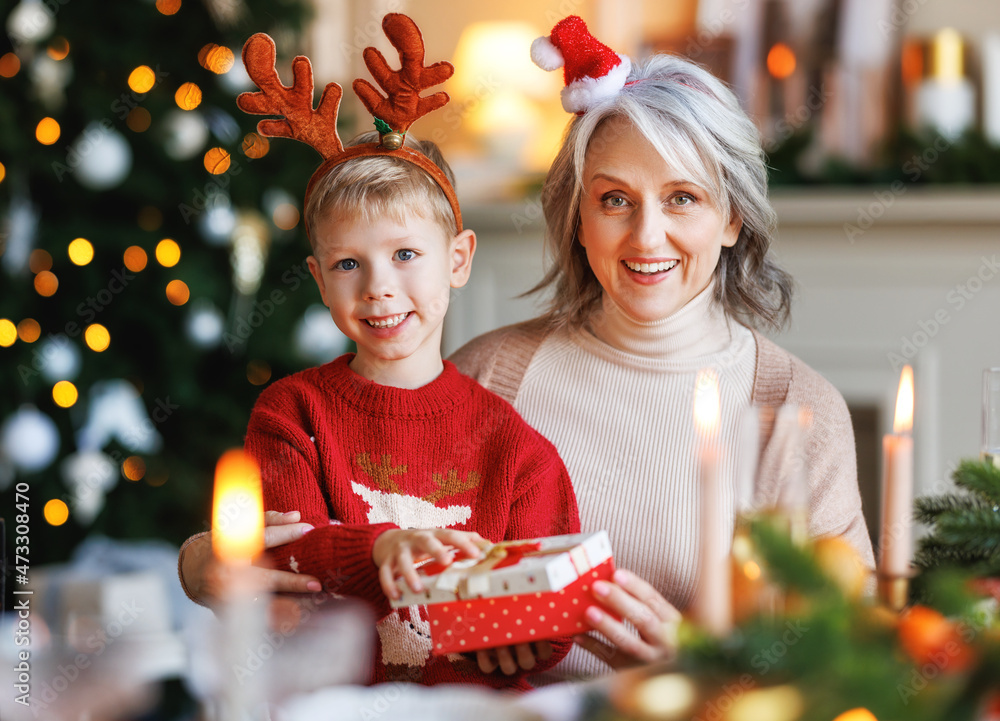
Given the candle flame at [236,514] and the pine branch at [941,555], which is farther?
the pine branch at [941,555]

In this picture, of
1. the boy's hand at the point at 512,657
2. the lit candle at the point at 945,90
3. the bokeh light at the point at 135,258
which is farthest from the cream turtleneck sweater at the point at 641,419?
the lit candle at the point at 945,90

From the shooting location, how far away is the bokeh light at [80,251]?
2588mm

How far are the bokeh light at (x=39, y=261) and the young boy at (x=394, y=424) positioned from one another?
1681 mm

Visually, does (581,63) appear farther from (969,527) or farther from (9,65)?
(9,65)

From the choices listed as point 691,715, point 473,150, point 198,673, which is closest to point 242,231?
point 473,150

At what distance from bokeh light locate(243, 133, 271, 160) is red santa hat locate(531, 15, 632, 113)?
5.08 ft

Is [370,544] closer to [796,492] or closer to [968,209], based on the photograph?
[796,492]

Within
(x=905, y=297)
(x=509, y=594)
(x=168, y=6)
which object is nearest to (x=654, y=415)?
(x=509, y=594)

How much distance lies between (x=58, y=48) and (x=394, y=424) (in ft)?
6.49

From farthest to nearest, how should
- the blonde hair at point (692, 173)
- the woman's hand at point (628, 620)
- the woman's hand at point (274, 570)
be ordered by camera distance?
the blonde hair at point (692, 173), the woman's hand at point (274, 570), the woman's hand at point (628, 620)

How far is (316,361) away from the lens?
9.39ft

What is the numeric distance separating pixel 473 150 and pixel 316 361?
983 millimetres

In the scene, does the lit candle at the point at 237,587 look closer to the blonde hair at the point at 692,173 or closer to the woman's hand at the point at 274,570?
the woman's hand at the point at 274,570

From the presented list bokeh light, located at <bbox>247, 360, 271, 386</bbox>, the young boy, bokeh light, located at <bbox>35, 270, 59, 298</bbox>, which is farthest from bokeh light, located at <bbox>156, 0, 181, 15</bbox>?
the young boy
